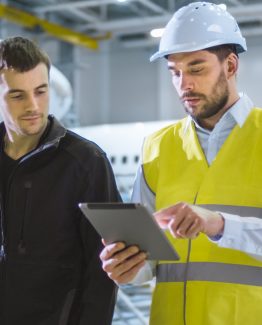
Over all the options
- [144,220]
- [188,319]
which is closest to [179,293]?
[188,319]

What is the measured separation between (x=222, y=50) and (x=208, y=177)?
0.45 m

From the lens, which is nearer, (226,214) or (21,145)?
(226,214)

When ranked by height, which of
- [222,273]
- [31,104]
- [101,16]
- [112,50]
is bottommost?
[222,273]

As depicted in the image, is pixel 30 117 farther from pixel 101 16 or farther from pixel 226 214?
pixel 101 16

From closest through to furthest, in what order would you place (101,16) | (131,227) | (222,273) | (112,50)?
(131,227), (222,273), (101,16), (112,50)

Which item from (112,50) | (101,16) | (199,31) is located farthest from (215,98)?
(112,50)

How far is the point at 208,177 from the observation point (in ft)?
7.23

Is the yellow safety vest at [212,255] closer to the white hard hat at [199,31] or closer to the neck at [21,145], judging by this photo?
the white hard hat at [199,31]

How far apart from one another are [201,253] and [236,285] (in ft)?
0.50

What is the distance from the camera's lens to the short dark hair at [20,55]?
2.35 meters

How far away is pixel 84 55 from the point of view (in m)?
19.2

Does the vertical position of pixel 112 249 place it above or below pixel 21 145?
below

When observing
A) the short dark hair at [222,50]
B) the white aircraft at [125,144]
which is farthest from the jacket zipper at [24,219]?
the white aircraft at [125,144]

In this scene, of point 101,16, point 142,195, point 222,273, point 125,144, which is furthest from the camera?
point 101,16
